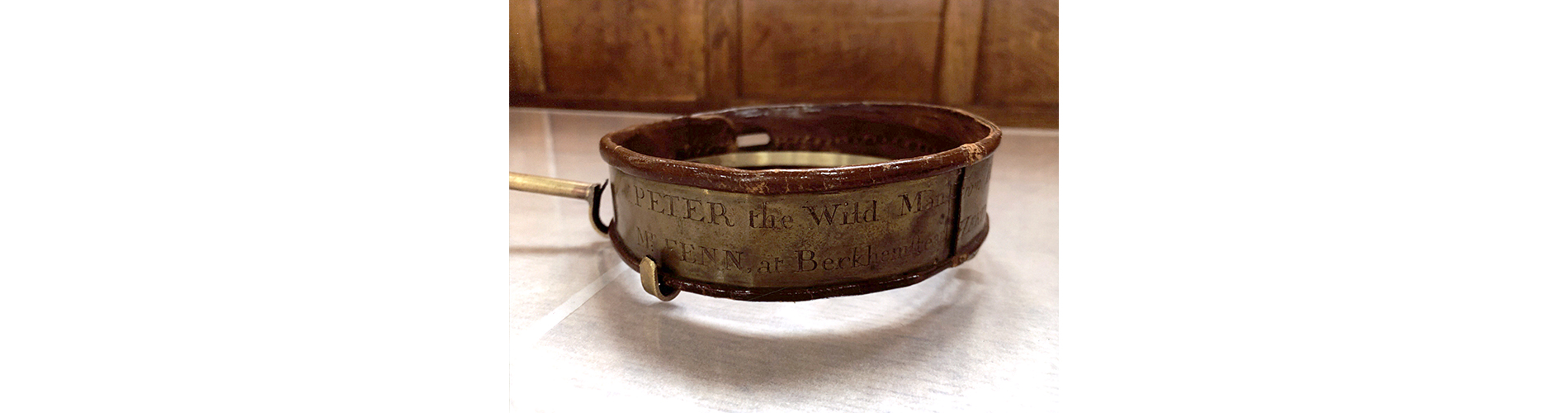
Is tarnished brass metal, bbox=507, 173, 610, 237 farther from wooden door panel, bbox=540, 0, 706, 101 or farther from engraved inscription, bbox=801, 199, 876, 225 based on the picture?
wooden door panel, bbox=540, 0, 706, 101

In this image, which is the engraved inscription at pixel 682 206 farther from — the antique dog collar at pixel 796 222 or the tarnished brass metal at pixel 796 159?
the tarnished brass metal at pixel 796 159

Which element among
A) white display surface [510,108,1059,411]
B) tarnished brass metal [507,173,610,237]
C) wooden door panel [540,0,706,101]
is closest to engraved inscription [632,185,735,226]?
white display surface [510,108,1059,411]

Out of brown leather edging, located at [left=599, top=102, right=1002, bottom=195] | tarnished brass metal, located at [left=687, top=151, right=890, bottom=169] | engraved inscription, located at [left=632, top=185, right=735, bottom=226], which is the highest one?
brown leather edging, located at [left=599, top=102, right=1002, bottom=195]

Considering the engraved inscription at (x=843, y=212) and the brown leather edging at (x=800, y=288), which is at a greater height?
the engraved inscription at (x=843, y=212)

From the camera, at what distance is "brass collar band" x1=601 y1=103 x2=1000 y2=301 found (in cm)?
142

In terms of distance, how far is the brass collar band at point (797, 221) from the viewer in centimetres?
142

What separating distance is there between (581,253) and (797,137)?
2.08 feet

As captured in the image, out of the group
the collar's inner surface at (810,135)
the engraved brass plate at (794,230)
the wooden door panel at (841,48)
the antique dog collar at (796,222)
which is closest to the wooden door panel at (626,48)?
the wooden door panel at (841,48)

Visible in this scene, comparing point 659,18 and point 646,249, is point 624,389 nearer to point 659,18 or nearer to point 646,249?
point 646,249

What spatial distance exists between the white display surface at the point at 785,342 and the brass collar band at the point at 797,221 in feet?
0.35

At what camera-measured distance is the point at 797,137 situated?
7.36 feet

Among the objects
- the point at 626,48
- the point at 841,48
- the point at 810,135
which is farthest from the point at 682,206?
the point at 626,48

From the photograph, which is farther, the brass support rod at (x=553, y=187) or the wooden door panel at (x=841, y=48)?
the wooden door panel at (x=841, y=48)

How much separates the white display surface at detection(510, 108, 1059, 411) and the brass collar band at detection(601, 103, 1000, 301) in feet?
0.35
